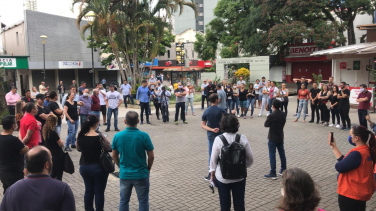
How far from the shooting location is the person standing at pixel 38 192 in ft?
8.67

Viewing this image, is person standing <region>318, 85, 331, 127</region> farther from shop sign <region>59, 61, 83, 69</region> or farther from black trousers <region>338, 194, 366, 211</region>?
shop sign <region>59, 61, 83, 69</region>

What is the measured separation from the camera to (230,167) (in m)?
4.00

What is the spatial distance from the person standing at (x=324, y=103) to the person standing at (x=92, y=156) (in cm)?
1042

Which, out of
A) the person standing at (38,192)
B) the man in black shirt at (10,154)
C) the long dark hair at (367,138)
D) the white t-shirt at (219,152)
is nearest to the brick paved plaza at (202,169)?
the man in black shirt at (10,154)

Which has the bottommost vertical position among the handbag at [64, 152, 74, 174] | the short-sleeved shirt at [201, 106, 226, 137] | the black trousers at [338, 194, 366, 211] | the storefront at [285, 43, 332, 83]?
the black trousers at [338, 194, 366, 211]

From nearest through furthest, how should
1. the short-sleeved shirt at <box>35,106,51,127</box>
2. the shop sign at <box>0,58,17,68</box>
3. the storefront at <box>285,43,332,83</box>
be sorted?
1. the short-sleeved shirt at <box>35,106,51,127</box>
2. the shop sign at <box>0,58,17,68</box>
3. the storefront at <box>285,43,332,83</box>

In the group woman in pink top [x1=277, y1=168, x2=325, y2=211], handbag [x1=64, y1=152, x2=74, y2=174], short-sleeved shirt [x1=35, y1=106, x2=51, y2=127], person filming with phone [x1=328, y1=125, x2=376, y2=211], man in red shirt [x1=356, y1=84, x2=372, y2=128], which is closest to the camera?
woman in pink top [x1=277, y1=168, x2=325, y2=211]

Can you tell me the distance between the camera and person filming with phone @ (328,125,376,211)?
147 inches

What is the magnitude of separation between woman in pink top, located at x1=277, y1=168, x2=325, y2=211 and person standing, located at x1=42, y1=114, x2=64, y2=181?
14.2 ft

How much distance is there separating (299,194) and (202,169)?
17.3 feet

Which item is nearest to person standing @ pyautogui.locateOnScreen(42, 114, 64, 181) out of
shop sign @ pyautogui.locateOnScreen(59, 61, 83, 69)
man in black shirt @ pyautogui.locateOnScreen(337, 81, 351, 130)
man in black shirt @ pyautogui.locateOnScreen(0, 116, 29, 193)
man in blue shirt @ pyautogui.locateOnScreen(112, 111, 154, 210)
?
man in black shirt @ pyautogui.locateOnScreen(0, 116, 29, 193)

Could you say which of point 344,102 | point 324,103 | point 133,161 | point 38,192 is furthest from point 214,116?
point 324,103

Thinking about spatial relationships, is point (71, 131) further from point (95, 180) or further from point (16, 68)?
point (16, 68)

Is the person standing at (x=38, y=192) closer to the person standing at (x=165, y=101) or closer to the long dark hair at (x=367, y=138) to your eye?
the long dark hair at (x=367, y=138)
